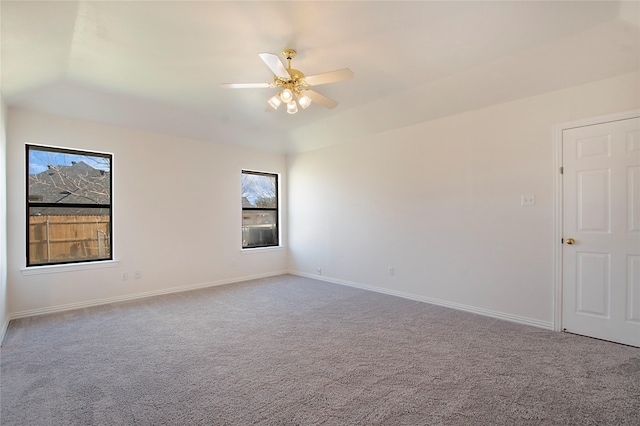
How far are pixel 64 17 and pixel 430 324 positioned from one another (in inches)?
172

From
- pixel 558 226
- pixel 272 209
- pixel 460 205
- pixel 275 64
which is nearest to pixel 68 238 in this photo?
pixel 272 209

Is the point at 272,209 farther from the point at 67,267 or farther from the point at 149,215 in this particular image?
the point at 67,267

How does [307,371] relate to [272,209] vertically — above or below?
below

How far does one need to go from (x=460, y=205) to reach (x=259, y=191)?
12.6 feet

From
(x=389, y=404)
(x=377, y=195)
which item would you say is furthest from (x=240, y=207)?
(x=389, y=404)

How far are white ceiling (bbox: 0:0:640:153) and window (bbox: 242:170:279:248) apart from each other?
2.04 metres

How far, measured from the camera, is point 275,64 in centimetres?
259

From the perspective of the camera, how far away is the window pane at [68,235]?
13.2 feet

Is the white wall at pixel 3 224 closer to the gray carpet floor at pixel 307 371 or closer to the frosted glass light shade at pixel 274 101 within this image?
the gray carpet floor at pixel 307 371

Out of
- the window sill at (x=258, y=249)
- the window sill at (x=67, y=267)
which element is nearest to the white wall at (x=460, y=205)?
the window sill at (x=258, y=249)

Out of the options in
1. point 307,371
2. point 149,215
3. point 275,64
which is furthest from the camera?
point 149,215

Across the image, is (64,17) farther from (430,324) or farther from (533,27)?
(430,324)

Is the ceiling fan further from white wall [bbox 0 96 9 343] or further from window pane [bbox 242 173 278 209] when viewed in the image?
window pane [bbox 242 173 278 209]

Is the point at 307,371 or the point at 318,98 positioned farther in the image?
the point at 318,98
